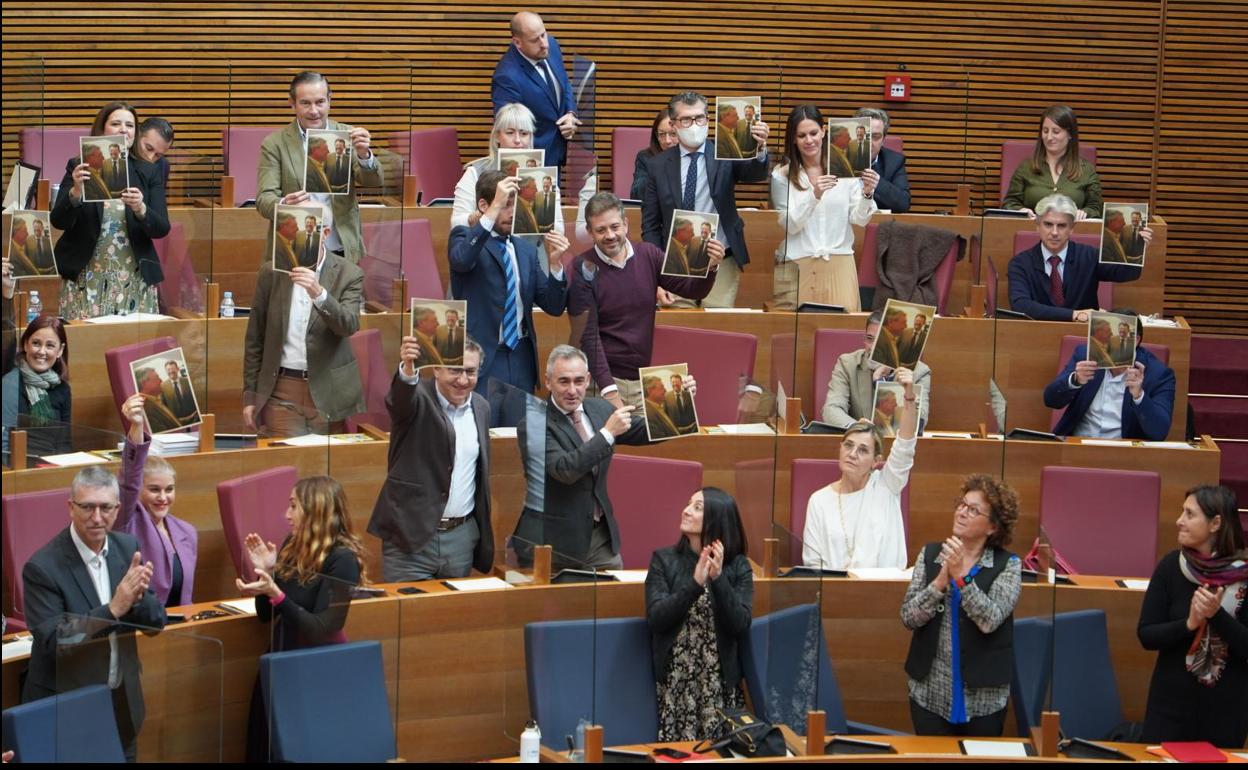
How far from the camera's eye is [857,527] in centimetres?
563

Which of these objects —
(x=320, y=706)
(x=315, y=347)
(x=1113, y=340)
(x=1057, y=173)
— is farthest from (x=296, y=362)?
(x=1057, y=173)

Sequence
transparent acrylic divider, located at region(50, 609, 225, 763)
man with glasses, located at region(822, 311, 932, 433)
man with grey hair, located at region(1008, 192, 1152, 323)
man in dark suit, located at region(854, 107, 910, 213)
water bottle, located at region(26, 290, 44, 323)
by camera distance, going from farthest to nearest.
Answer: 1. man in dark suit, located at region(854, 107, 910, 213)
2. man with grey hair, located at region(1008, 192, 1152, 323)
3. water bottle, located at region(26, 290, 44, 323)
4. man with glasses, located at region(822, 311, 932, 433)
5. transparent acrylic divider, located at region(50, 609, 225, 763)

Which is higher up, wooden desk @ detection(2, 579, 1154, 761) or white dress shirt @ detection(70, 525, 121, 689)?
white dress shirt @ detection(70, 525, 121, 689)

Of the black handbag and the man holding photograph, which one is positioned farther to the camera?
the man holding photograph

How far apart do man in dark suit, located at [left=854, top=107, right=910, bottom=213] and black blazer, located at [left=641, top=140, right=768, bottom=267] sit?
69 cm

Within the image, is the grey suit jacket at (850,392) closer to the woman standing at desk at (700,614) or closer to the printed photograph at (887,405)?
the printed photograph at (887,405)

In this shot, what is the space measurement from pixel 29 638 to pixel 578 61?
3.85 m

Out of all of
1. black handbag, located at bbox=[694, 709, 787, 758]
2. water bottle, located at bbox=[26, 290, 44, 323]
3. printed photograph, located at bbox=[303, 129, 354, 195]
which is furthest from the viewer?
water bottle, located at bbox=[26, 290, 44, 323]

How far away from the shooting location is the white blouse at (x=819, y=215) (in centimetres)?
693

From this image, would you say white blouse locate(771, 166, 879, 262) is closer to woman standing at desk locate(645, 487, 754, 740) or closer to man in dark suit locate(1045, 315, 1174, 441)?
man in dark suit locate(1045, 315, 1174, 441)

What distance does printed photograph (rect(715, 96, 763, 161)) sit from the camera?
271 inches

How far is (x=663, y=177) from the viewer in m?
6.93

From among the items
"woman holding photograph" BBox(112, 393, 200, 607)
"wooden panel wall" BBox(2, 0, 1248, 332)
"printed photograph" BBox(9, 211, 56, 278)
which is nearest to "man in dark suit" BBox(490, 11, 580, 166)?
"wooden panel wall" BBox(2, 0, 1248, 332)

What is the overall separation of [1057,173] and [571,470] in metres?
3.31
